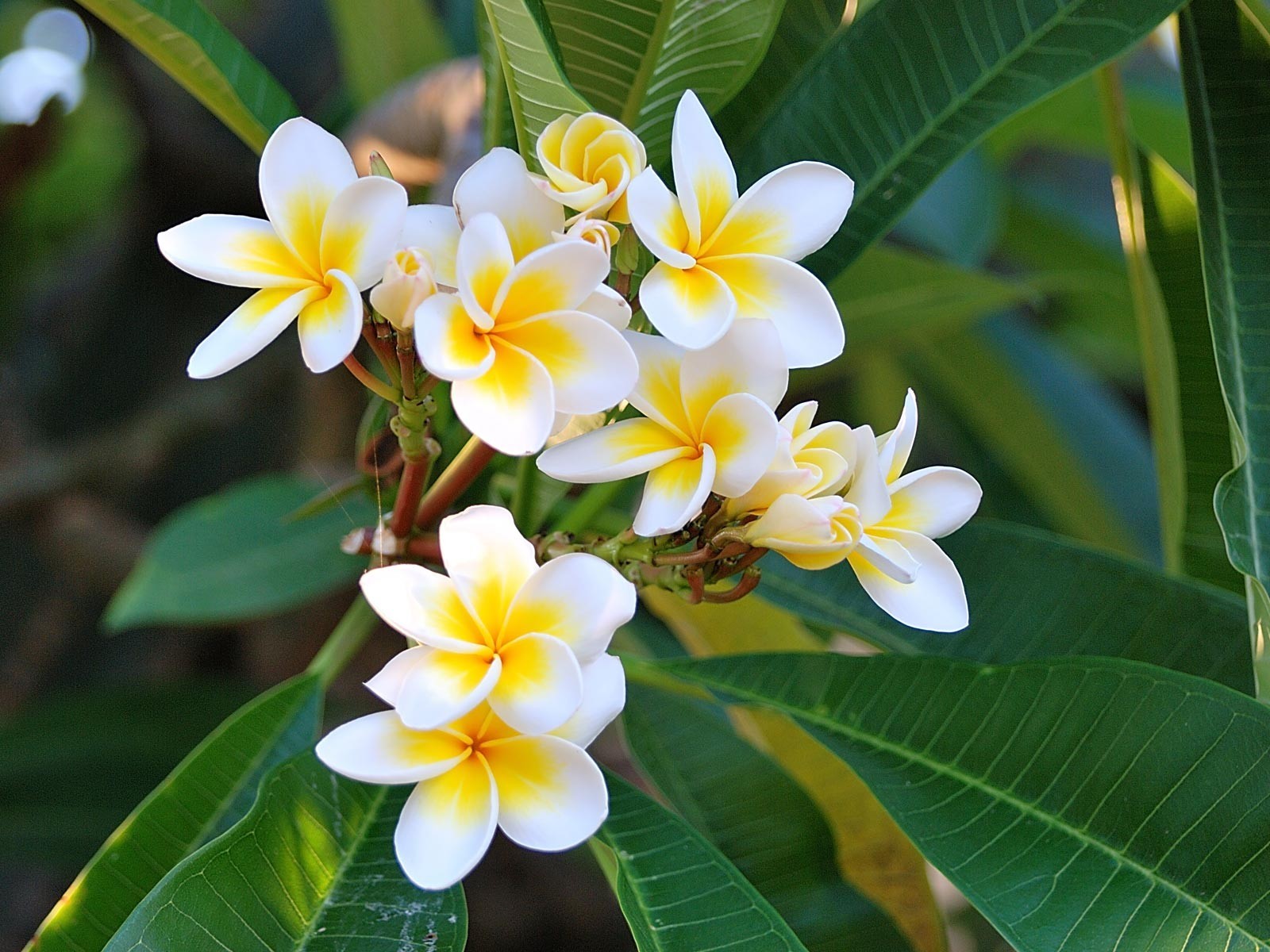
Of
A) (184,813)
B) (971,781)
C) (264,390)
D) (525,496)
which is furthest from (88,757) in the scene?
(971,781)

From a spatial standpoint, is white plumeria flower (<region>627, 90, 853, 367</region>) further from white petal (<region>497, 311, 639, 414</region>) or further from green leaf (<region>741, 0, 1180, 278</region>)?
green leaf (<region>741, 0, 1180, 278</region>)

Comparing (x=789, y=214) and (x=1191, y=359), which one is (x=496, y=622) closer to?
(x=789, y=214)

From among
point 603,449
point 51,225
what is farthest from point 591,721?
point 51,225

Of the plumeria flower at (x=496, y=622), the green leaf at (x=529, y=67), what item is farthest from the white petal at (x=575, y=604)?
the green leaf at (x=529, y=67)

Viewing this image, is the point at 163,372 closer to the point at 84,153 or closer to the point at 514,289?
the point at 84,153

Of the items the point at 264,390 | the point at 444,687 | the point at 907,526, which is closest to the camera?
the point at 444,687
